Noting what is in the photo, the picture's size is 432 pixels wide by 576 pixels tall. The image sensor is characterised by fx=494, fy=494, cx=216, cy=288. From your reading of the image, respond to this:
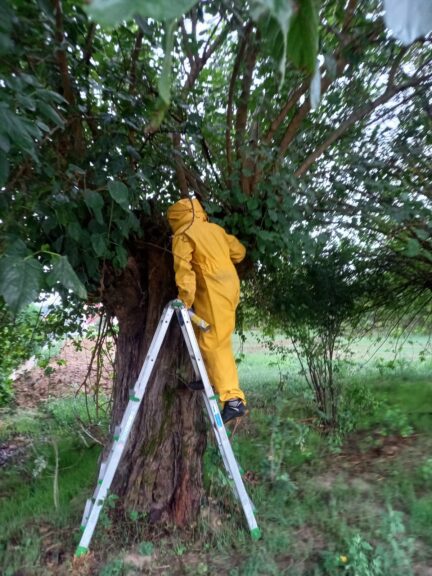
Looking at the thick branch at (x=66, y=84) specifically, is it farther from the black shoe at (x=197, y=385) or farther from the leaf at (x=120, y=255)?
the black shoe at (x=197, y=385)

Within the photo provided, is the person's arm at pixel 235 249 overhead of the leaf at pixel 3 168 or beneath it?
overhead

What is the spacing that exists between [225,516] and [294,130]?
117 inches

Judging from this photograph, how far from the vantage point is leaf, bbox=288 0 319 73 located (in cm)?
67

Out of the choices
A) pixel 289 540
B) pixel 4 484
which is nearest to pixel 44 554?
pixel 289 540

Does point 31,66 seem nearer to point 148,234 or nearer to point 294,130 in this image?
point 148,234

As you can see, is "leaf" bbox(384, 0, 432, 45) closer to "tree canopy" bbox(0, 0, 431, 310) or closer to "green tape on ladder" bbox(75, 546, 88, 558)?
"tree canopy" bbox(0, 0, 431, 310)

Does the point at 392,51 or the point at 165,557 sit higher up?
the point at 392,51

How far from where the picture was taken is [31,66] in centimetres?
263

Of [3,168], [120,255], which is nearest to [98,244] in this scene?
[120,255]

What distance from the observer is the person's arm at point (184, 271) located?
3.17 meters

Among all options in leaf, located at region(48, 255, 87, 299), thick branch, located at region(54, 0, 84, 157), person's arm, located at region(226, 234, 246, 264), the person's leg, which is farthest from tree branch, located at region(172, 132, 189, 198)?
leaf, located at region(48, 255, 87, 299)

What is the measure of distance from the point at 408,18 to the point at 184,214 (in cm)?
282

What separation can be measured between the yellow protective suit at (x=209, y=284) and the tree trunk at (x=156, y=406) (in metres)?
0.50

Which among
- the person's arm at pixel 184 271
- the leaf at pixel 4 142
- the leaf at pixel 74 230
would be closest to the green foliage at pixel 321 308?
the person's arm at pixel 184 271
